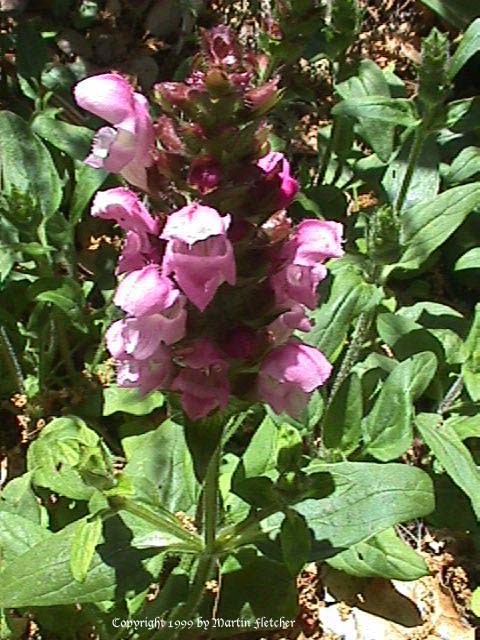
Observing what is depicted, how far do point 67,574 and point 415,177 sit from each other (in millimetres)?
1958

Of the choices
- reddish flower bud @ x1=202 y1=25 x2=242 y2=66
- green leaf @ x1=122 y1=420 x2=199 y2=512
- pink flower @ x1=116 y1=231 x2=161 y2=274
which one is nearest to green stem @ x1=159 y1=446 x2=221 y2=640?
green leaf @ x1=122 y1=420 x2=199 y2=512

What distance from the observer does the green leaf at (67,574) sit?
236 cm

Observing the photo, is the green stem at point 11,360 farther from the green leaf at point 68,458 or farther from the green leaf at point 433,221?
the green leaf at point 433,221

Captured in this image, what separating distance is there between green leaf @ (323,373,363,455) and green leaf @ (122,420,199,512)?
1.43 ft

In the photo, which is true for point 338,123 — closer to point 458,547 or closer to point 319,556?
point 458,547

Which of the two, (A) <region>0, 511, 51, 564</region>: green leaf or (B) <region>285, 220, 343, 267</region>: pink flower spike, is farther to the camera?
(A) <region>0, 511, 51, 564</region>: green leaf

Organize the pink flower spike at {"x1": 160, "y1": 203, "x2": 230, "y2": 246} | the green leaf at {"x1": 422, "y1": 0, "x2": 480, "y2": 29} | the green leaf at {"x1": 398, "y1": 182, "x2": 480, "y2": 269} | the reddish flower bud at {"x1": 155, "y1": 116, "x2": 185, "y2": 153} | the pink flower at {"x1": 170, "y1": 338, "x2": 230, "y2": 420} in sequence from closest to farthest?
the pink flower spike at {"x1": 160, "y1": 203, "x2": 230, "y2": 246} < the reddish flower bud at {"x1": 155, "y1": 116, "x2": 185, "y2": 153} < the pink flower at {"x1": 170, "y1": 338, "x2": 230, "y2": 420} < the green leaf at {"x1": 398, "y1": 182, "x2": 480, "y2": 269} < the green leaf at {"x1": 422, "y1": 0, "x2": 480, "y2": 29}

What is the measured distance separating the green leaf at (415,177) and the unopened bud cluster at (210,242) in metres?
1.64

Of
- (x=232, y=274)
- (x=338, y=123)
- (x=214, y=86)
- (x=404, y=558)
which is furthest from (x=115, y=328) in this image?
(x=338, y=123)

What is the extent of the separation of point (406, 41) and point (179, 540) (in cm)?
280

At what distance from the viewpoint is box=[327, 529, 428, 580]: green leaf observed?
2.68 metres

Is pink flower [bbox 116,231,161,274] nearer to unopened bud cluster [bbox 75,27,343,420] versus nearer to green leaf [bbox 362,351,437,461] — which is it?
unopened bud cluster [bbox 75,27,343,420]

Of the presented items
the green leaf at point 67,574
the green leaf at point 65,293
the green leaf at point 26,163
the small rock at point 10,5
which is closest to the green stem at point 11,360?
the green leaf at point 65,293

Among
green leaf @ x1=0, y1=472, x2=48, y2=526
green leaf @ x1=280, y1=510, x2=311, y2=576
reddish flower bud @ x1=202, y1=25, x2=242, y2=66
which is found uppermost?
reddish flower bud @ x1=202, y1=25, x2=242, y2=66
